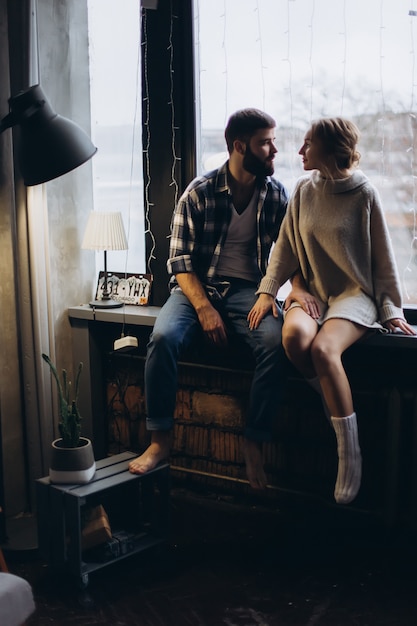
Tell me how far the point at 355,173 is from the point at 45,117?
3.79 feet

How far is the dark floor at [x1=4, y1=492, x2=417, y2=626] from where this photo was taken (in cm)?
247

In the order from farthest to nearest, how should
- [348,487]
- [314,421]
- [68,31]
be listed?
[68,31], [314,421], [348,487]

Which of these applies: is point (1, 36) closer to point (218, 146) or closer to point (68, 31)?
point (68, 31)

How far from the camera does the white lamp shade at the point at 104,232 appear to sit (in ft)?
11.0

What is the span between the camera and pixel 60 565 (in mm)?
2740

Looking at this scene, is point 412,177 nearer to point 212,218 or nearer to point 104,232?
point 212,218

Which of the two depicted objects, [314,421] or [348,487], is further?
[314,421]

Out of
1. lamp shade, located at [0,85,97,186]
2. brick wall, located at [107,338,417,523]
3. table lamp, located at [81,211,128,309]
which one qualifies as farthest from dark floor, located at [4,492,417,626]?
lamp shade, located at [0,85,97,186]

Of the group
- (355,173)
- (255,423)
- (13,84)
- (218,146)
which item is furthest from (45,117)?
(255,423)

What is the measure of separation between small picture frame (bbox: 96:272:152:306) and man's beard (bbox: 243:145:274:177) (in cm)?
78

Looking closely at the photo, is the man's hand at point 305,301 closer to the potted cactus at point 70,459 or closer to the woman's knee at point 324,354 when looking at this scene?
the woman's knee at point 324,354

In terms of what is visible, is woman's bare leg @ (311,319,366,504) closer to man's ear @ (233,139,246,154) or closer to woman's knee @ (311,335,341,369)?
woman's knee @ (311,335,341,369)

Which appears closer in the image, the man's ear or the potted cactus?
the potted cactus

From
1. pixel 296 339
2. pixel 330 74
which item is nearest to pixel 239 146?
pixel 330 74
